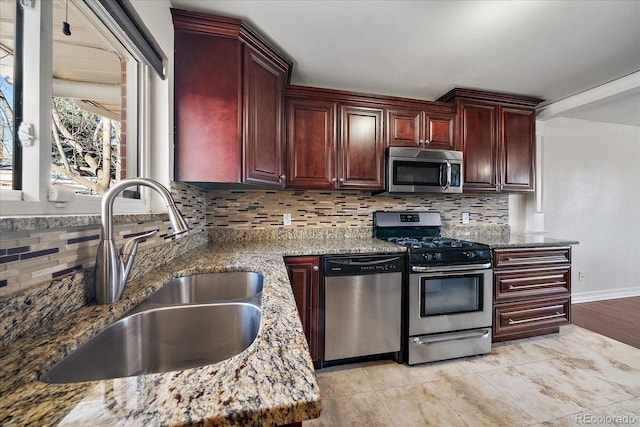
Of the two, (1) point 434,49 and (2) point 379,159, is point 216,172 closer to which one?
(2) point 379,159

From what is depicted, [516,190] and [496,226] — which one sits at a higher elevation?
[516,190]

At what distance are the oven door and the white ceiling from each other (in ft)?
5.31

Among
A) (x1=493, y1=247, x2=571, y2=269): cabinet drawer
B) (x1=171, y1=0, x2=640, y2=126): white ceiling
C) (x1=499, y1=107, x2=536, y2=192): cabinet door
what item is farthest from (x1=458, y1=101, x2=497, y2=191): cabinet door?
(x1=493, y1=247, x2=571, y2=269): cabinet drawer

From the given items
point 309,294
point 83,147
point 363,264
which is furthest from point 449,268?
point 83,147

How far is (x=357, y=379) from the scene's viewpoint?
5.54 feet

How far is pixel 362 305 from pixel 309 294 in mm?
413

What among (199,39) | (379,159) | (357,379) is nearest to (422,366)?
(357,379)

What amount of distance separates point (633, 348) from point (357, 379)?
96.1 inches

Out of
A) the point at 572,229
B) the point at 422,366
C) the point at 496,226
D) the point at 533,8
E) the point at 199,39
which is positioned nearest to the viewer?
the point at 533,8

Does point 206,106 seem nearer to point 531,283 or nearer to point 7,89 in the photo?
point 7,89

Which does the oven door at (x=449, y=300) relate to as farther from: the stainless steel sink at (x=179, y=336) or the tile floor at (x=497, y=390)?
the stainless steel sink at (x=179, y=336)

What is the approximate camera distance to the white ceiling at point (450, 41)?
134 cm

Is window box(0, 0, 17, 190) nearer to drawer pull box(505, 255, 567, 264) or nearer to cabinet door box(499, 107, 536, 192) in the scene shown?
drawer pull box(505, 255, 567, 264)

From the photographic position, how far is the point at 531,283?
2.13m
